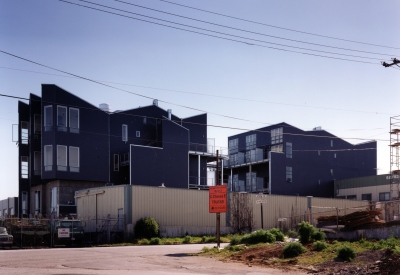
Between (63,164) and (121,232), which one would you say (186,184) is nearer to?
(63,164)

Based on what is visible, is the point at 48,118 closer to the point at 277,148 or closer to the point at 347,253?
the point at 277,148

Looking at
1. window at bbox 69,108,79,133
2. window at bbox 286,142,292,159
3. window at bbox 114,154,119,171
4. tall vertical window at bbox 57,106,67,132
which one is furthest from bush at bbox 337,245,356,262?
window at bbox 286,142,292,159

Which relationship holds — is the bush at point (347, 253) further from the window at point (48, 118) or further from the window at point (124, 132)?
the window at point (124, 132)

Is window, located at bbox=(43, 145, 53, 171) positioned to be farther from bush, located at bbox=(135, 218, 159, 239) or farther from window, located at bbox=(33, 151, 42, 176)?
bush, located at bbox=(135, 218, 159, 239)

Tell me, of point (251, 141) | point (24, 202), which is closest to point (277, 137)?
point (251, 141)

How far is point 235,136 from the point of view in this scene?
82.8 meters

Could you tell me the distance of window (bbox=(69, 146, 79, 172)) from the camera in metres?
53.2

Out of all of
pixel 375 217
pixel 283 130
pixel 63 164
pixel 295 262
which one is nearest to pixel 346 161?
pixel 283 130

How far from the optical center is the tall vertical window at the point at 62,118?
2071 inches

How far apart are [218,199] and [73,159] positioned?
27.6m

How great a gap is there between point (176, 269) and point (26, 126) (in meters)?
43.9

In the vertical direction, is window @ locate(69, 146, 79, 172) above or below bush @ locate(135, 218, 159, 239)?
above

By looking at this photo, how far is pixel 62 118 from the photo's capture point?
52906mm

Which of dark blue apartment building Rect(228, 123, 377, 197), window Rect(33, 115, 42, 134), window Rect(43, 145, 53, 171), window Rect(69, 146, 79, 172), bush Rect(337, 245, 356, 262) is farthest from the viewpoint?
dark blue apartment building Rect(228, 123, 377, 197)
